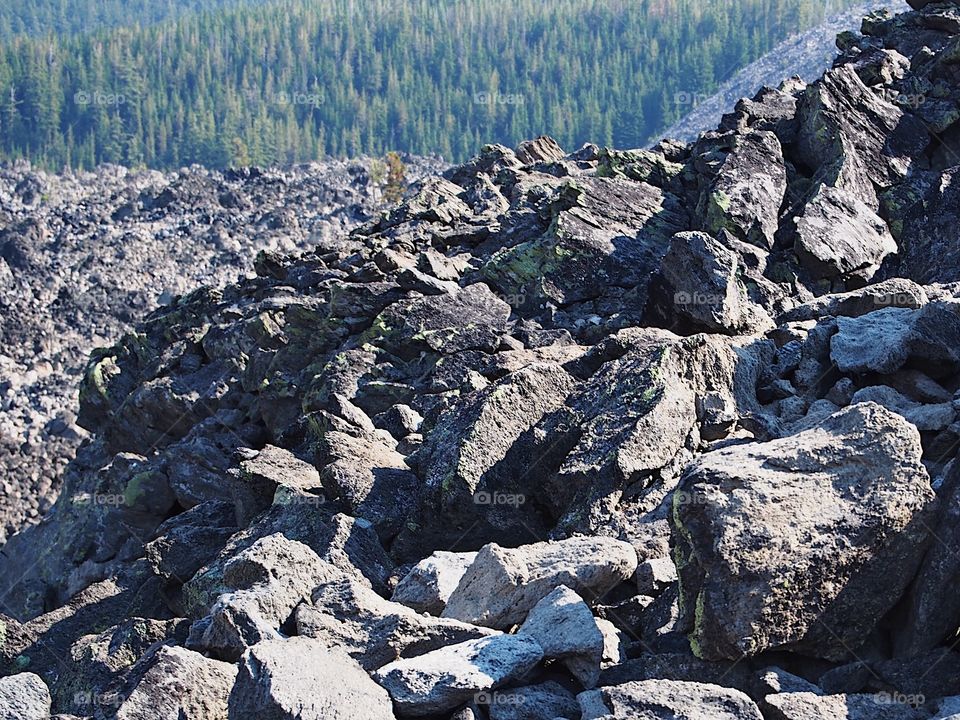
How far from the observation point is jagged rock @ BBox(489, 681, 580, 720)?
11297 mm

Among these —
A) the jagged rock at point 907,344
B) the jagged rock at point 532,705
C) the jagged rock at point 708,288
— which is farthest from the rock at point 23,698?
the jagged rock at point 708,288

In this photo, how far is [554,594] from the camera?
41.9 feet

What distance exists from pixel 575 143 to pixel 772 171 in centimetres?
17319

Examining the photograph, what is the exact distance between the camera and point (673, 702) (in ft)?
34.7

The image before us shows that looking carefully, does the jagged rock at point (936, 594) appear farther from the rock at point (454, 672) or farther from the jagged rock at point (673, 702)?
the rock at point (454, 672)

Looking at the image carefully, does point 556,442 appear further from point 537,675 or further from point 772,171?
point 772,171

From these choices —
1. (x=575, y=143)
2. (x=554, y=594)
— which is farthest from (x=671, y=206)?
(x=575, y=143)

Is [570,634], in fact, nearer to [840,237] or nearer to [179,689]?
[179,689]

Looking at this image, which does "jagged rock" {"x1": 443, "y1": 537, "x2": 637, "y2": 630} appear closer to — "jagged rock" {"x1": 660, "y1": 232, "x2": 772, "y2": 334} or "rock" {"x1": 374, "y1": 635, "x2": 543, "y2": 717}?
"rock" {"x1": 374, "y1": 635, "x2": 543, "y2": 717}

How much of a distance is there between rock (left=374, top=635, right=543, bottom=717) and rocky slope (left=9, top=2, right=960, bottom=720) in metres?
0.03

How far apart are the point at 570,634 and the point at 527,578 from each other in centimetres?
142

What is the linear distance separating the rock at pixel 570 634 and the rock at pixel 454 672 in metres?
0.20

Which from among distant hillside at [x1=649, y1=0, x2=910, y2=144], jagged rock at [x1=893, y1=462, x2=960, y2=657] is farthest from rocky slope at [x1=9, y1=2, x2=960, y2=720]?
distant hillside at [x1=649, y1=0, x2=910, y2=144]

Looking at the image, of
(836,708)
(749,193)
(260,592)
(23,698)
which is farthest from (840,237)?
(23,698)
